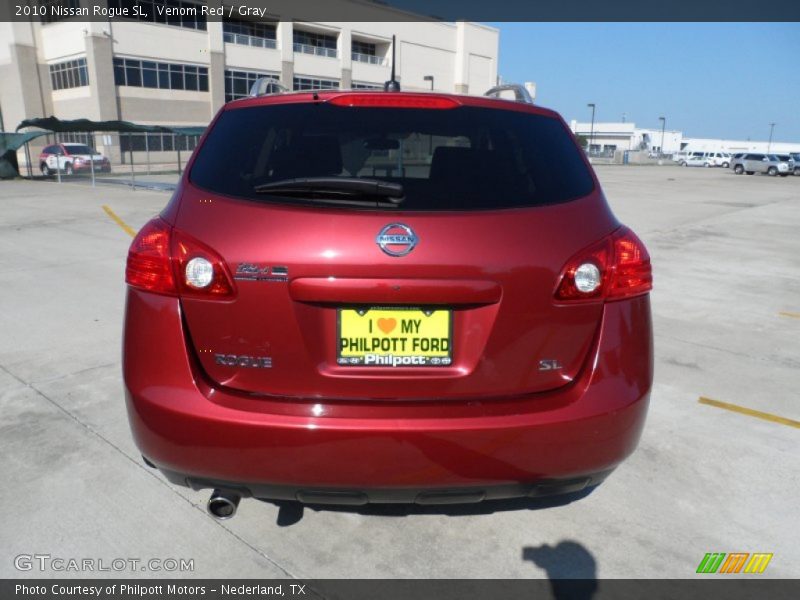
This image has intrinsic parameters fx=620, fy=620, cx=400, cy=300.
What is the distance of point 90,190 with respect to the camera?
67.9 ft

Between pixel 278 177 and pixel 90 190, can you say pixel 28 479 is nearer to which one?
pixel 278 177

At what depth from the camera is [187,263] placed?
2.04 m

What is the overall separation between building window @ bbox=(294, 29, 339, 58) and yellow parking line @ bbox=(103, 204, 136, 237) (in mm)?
41669

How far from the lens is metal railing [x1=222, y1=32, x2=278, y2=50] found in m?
48.0

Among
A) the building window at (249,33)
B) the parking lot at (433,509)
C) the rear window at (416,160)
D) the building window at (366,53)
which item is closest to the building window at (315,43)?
the building window at (249,33)

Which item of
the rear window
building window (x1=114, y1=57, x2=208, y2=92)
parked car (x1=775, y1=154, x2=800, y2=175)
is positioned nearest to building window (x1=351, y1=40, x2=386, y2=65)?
building window (x1=114, y1=57, x2=208, y2=92)

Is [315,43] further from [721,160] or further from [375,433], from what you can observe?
[375,433]

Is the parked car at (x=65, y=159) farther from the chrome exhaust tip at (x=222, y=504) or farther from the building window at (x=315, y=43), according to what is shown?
the chrome exhaust tip at (x=222, y=504)

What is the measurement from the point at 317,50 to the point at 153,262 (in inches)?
2195

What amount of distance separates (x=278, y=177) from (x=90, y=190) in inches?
838

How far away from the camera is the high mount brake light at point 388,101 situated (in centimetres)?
232

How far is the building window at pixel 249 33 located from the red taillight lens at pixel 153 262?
50865 mm

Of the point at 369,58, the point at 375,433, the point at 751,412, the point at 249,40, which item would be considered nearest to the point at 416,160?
the point at 375,433
